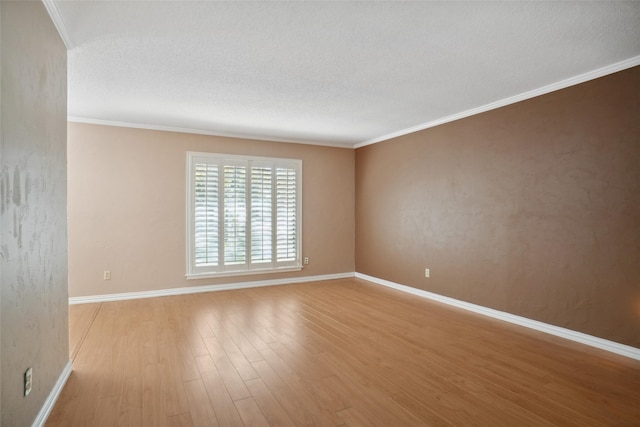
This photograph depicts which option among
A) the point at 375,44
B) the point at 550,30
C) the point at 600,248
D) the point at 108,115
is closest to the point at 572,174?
the point at 600,248

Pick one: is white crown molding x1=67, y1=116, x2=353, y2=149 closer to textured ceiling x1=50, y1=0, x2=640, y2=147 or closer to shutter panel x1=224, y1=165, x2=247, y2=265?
textured ceiling x1=50, y1=0, x2=640, y2=147

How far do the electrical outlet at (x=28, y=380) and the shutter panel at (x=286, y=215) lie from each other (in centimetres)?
406

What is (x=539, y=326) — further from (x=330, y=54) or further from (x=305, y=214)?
(x=305, y=214)

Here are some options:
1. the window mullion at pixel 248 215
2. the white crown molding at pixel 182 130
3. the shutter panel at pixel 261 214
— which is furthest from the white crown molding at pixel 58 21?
the shutter panel at pixel 261 214

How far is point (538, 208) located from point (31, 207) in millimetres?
4286

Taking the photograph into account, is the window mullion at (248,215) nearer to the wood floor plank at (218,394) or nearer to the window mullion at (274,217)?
the window mullion at (274,217)

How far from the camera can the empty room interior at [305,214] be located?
2.07 m

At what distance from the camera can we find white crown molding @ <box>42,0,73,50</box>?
2062mm

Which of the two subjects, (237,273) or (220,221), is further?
(237,273)

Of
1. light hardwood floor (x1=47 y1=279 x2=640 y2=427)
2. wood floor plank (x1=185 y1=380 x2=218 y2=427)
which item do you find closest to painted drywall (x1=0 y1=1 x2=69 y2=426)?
light hardwood floor (x1=47 y1=279 x2=640 y2=427)

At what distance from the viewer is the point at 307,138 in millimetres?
5902

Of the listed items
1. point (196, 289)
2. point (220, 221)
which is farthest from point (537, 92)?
point (196, 289)

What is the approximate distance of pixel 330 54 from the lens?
2.75m

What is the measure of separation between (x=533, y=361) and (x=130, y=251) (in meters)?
5.02
